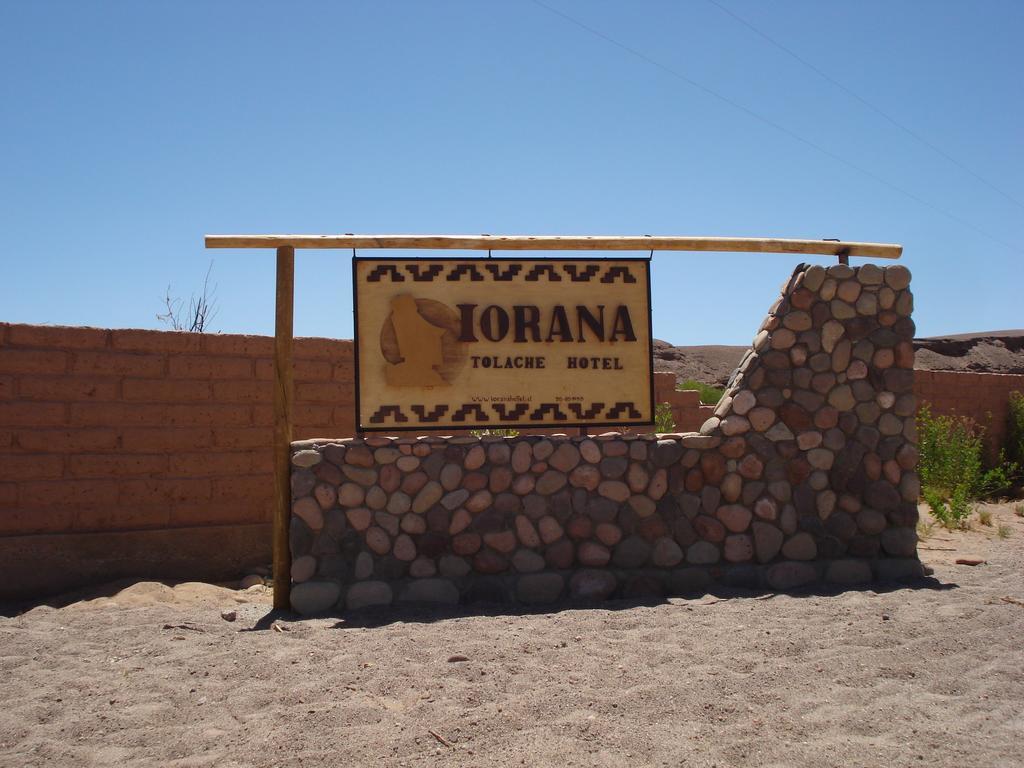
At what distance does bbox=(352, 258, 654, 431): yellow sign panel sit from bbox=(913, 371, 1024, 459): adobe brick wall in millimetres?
8113

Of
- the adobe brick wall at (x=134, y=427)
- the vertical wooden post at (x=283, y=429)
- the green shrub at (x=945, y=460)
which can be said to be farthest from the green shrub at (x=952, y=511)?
the vertical wooden post at (x=283, y=429)

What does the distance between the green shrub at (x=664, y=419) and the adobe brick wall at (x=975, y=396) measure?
4.82m

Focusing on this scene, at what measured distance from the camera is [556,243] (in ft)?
22.7

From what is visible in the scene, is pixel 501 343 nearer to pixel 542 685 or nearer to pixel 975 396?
pixel 542 685

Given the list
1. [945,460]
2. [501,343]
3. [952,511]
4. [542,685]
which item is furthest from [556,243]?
[945,460]

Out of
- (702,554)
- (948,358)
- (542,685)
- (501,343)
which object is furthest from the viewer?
(948,358)

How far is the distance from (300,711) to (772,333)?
445 cm

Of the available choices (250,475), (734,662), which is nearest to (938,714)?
(734,662)

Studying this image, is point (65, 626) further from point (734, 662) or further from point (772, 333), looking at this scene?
point (772, 333)

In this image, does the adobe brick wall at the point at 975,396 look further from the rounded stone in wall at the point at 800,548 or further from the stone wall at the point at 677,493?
the rounded stone in wall at the point at 800,548

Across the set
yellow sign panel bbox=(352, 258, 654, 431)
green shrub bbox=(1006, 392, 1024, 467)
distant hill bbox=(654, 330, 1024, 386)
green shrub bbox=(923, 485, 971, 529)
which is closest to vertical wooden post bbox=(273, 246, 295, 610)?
yellow sign panel bbox=(352, 258, 654, 431)

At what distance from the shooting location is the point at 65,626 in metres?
6.23

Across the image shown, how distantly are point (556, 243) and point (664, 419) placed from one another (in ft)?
13.6

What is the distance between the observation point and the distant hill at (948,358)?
69.9 feet
